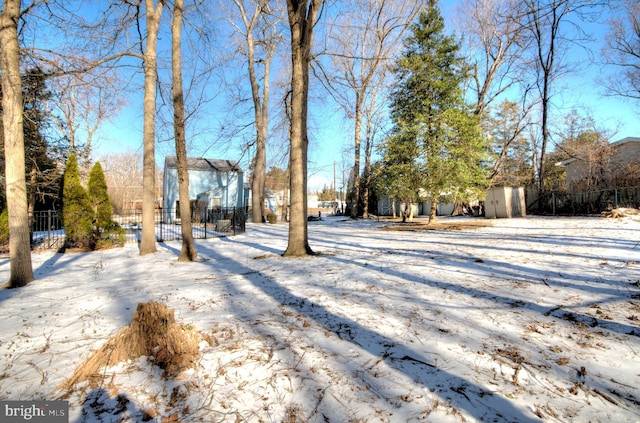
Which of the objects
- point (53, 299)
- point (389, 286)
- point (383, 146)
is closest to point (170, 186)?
point (383, 146)

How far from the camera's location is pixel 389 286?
415cm

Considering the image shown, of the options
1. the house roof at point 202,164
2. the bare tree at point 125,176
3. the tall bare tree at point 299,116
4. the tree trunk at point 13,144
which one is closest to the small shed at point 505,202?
the tall bare tree at point 299,116

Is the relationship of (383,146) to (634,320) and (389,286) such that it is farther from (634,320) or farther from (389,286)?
(634,320)

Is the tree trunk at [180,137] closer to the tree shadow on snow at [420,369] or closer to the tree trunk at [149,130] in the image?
the tree trunk at [149,130]

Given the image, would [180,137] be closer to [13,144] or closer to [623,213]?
[13,144]

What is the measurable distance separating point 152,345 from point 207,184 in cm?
2599

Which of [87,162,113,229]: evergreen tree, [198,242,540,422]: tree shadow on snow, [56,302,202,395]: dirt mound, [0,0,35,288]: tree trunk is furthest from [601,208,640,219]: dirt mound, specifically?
[87,162,113,229]: evergreen tree

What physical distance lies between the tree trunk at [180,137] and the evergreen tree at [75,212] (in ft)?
16.0

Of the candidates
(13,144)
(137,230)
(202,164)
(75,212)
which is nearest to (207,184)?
(202,164)

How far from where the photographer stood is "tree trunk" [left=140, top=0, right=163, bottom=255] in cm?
794

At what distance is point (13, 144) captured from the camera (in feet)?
16.1

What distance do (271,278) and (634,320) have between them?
4311 mm

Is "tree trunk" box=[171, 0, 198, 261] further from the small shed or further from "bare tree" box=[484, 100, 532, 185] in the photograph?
"bare tree" box=[484, 100, 532, 185]

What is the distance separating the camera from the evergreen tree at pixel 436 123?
13.1 metres
